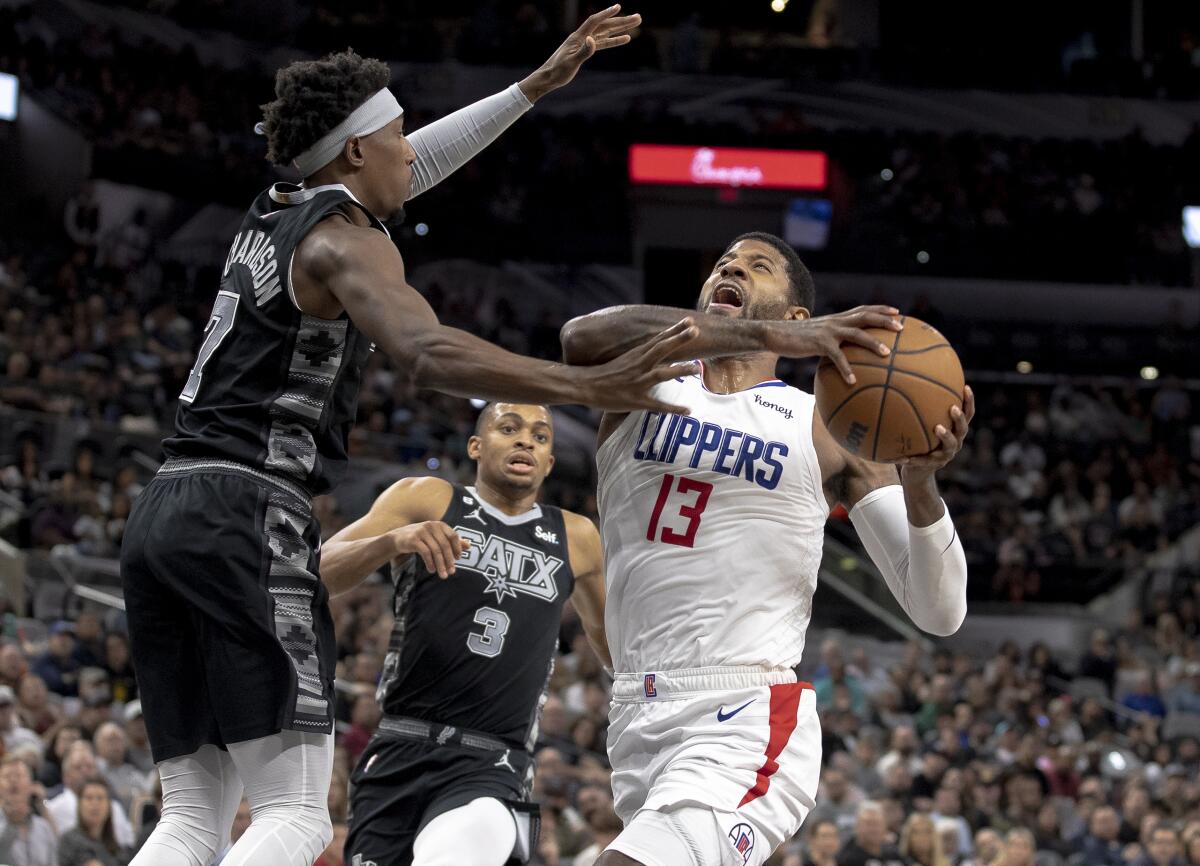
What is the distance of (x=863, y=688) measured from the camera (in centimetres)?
1530

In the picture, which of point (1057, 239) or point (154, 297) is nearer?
point (154, 297)

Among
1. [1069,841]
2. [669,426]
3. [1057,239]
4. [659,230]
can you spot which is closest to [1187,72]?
[1057,239]

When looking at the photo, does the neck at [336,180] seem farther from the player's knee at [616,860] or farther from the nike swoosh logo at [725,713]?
the player's knee at [616,860]

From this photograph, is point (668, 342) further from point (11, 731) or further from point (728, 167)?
point (728, 167)

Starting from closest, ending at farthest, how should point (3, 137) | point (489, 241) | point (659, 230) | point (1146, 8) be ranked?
point (3, 137) → point (489, 241) → point (659, 230) → point (1146, 8)

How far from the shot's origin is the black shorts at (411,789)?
229 inches

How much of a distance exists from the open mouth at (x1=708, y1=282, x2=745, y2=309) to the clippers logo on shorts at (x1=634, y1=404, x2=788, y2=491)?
1.26 ft

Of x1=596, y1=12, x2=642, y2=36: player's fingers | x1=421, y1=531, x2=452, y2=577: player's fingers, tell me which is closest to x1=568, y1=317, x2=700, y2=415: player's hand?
x1=421, y1=531, x2=452, y2=577: player's fingers

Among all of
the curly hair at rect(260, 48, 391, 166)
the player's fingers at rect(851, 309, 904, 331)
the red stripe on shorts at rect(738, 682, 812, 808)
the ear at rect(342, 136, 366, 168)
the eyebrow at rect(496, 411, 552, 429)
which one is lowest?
the red stripe on shorts at rect(738, 682, 812, 808)

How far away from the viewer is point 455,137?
5.23 metres

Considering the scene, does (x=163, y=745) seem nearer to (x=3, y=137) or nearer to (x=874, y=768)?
(x=874, y=768)

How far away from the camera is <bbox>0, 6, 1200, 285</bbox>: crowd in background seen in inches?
944

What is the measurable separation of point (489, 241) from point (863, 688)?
12.5 metres

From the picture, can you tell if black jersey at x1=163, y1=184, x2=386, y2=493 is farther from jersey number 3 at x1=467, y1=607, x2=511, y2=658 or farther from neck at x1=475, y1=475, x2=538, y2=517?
neck at x1=475, y1=475, x2=538, y2=517
